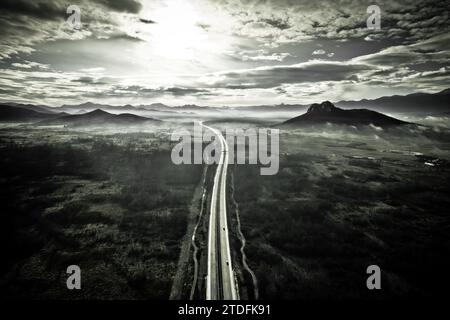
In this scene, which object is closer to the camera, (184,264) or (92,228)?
(184,264)

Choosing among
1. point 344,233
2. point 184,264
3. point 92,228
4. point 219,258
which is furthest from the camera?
point 92,228

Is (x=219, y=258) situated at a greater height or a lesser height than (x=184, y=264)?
greater

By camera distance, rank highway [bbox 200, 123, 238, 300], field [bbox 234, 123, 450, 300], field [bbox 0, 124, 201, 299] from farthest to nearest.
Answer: field [bbox 234, 123, 450, 300]
field [bbox 0, 124, 201, 299]
highway [bbox 200, 123, 238, 300]

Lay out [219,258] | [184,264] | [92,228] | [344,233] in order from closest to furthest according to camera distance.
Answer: [184,264] < [219,258] < [344,233] < [92,228]

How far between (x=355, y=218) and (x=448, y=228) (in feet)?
25.3

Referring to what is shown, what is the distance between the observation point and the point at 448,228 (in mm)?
21938

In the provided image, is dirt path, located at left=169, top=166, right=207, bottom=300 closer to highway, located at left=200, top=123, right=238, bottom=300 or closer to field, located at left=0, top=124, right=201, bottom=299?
field, located at left=0, top=124, right=201, bottom=299

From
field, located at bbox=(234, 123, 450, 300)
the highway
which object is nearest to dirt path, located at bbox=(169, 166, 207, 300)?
the highway

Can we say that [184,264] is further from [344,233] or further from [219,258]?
[344,233]

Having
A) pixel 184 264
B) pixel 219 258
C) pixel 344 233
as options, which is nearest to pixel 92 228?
pixel 184 264

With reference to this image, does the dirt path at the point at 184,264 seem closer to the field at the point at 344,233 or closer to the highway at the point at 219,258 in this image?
the highway at the point at 219,258
